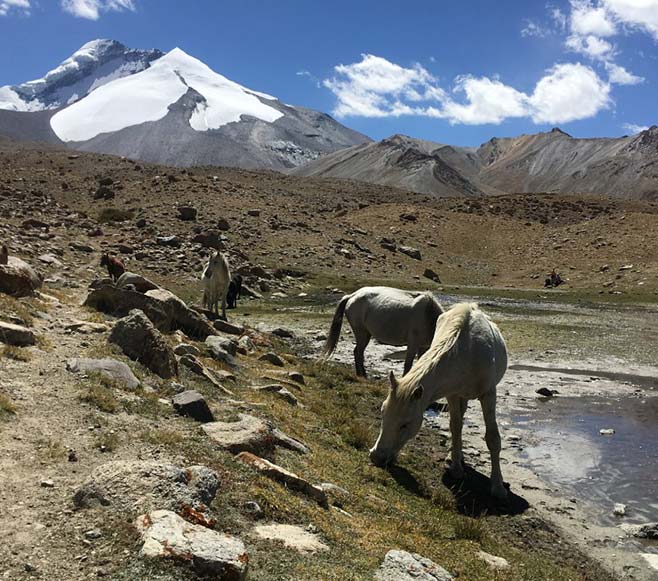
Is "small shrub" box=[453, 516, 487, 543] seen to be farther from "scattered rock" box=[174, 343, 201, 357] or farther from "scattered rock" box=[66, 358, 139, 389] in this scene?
"scattered rock" box=[174, 343, 201, 357]

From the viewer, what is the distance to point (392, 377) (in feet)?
29.6

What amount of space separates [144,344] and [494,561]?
645 centimetres

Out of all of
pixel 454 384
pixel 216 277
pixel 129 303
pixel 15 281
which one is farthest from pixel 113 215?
pixel 454 384

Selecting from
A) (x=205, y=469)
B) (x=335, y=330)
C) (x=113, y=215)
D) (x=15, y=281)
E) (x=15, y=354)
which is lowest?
(x=205, y=469)

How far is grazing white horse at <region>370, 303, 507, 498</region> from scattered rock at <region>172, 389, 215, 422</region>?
255cm

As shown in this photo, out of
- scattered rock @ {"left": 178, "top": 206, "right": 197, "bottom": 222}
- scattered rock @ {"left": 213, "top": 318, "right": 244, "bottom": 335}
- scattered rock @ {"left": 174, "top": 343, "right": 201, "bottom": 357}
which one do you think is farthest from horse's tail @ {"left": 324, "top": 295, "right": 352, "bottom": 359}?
scattered rock @ {"left": 178, "top": 206, "right": 197, "bottom": 222}

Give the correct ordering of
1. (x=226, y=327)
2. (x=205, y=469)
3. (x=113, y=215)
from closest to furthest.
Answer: (x=205, y=469), (x=226, y=327), (x=113, y=215)

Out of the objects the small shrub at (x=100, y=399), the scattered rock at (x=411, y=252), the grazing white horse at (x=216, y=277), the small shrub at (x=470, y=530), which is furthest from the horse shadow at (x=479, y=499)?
the scattered rock at (x=411, y=252)

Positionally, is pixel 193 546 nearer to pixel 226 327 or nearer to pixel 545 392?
pixel 545 392

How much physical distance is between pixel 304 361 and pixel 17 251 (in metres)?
17.6

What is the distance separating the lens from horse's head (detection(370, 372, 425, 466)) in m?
9.03

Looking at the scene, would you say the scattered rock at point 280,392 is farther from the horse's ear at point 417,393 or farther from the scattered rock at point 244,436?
the horse's ear at point 417,393

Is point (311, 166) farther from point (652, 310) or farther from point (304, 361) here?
point (304, 361)

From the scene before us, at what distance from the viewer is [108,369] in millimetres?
9422
